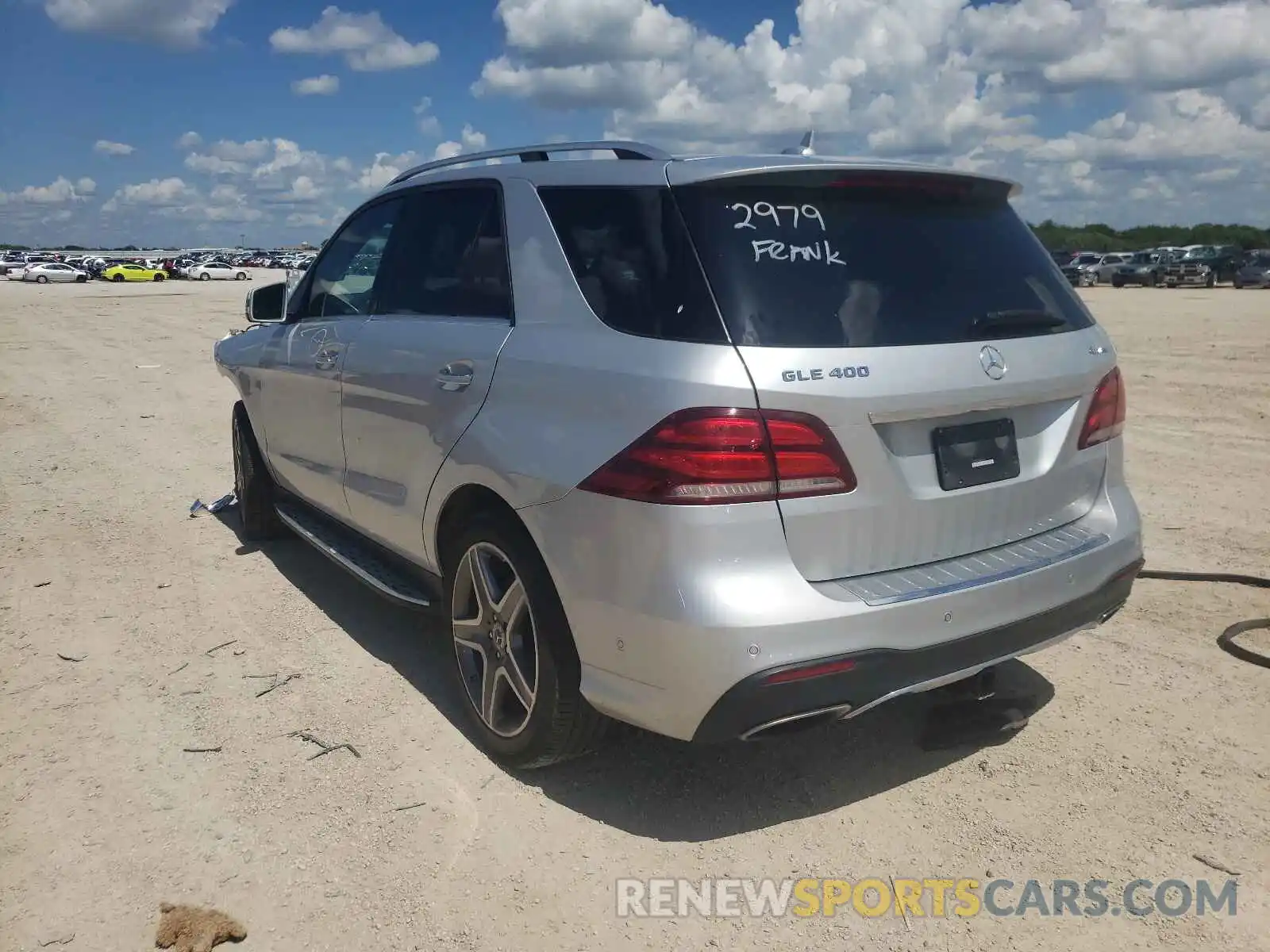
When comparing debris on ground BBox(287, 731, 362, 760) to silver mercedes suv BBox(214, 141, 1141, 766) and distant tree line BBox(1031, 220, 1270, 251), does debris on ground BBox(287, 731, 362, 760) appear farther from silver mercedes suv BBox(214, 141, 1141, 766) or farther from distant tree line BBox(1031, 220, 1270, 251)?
distant tree line BBox(1031, 220, 1270, 251)

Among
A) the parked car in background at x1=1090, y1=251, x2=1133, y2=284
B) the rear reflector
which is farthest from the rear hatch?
the parked car in background at x1=1090, y1=251, x2=1133, y2=284

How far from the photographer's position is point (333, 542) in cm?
468

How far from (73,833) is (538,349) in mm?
2013

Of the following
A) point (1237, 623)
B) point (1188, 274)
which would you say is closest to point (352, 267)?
point (1237, 623)

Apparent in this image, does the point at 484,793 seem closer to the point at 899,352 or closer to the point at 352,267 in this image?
the point at 899,352

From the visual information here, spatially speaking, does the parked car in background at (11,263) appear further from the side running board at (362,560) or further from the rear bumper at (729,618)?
the rear bumper at (729,618)

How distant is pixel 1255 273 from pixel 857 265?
1822 inches

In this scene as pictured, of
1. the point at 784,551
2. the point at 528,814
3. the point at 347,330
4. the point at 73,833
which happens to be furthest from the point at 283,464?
the point at 784,551

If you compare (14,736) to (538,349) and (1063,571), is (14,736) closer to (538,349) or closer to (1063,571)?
(538,349)

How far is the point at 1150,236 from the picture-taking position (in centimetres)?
10281

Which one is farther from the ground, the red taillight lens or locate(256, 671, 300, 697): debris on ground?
the red taillight lens

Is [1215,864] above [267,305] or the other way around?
the other way around

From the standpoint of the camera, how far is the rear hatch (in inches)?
105

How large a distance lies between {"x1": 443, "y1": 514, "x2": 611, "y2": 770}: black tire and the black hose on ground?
2687 millimetres
